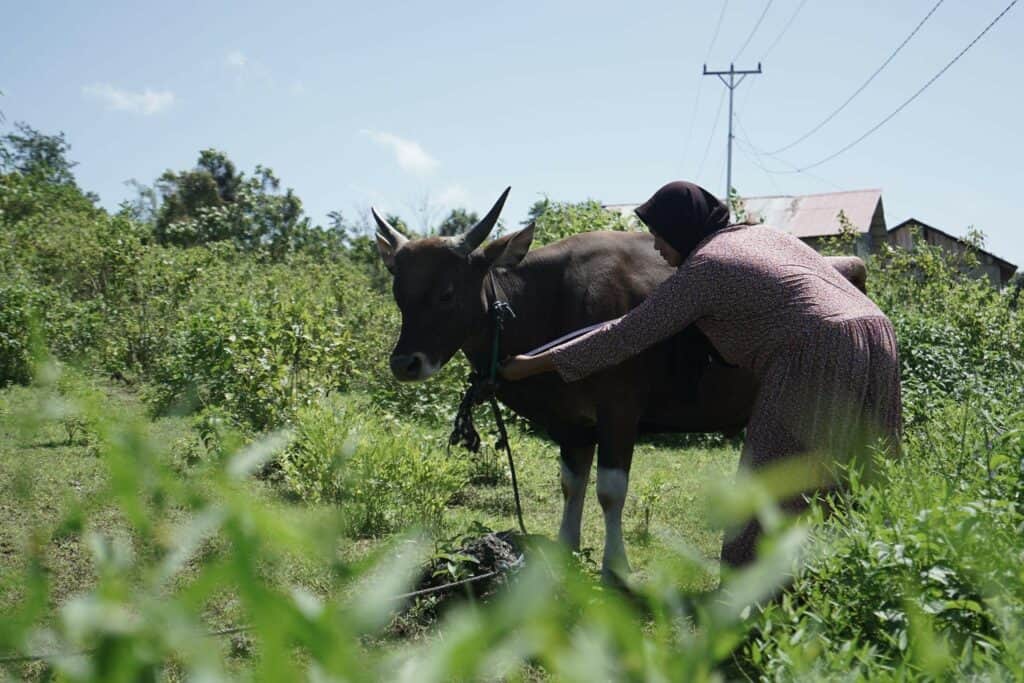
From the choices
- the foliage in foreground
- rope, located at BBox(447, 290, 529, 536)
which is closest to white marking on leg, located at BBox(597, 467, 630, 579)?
rope, located at BBox(447, 290, 529, 536)

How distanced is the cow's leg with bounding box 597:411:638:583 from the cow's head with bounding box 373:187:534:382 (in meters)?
0.90

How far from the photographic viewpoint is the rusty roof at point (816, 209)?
33.2 metres

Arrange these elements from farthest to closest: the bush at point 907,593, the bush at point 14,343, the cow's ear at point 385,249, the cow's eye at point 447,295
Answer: the bush at point 14,343 → the cow's ear at point 385,249 → the cow's eye at point 447,295 → the bush at point 907,593

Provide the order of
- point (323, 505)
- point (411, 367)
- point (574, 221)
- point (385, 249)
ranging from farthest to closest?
point (574, 221), point (385, 249), point (411, 367), point (323, 505)

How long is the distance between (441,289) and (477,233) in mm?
420

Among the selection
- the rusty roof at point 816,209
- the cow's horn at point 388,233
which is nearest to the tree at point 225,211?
the rusty roof at point 816,209

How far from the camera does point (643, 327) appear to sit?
396cm

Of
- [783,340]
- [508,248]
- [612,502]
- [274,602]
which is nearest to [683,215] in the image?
[783,340]

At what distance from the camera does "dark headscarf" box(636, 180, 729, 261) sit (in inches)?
171

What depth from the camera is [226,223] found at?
28531 millimetres

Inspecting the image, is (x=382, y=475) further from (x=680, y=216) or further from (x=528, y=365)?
(x=680, y=216)

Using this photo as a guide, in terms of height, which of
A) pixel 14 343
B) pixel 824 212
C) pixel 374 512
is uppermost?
pixel 824 212

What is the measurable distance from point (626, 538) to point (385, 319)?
24.1ft

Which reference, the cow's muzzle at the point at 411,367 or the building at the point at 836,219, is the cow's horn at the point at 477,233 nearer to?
the cow's muzzle at the point at 411,367
